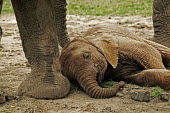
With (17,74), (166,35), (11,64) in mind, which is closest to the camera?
(17,74)

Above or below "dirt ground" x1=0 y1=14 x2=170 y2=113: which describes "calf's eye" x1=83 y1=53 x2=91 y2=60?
above

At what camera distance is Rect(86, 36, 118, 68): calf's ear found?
4.25 m

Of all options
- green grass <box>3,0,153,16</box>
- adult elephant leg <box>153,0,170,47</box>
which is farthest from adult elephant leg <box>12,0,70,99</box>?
green grass <box>3,0,153,16</box>

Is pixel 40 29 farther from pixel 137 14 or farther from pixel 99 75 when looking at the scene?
pixel 137 14

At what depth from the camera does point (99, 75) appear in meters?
4.13

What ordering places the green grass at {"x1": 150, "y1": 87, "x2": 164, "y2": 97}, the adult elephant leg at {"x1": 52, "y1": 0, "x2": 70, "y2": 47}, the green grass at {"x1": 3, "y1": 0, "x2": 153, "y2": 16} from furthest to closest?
the green grass at {"x1": 3, "y1": 0, "x2": 153, "y2": 16}
the adult elephant leg at {"x1": 52, "y1": 0, "x2": 70, "y2": 47}
the green grass at {"x1": 150, "y1": 87, "x2": 164, "y2": 97}

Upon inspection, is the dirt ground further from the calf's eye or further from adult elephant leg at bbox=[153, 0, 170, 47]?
adult elephant leg at bbox=[153, 0, 170, 47]

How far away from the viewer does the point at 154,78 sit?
13.4 feet

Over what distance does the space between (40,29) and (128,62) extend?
2.55ft

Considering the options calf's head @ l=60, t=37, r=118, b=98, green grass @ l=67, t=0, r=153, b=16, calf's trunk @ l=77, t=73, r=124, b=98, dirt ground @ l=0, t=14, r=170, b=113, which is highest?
calf's head @ l=60, t=37, r=118, b=98

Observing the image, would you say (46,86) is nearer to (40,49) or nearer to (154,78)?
(40,49)

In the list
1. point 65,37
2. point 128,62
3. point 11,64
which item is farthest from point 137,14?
point 128,62

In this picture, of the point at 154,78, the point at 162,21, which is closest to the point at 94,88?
the point at 154,78

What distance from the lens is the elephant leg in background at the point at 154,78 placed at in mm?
4055
